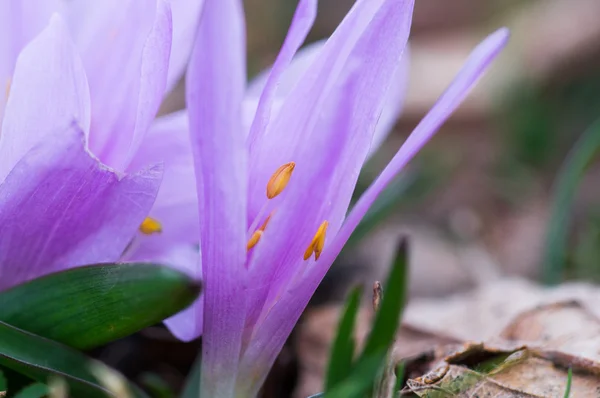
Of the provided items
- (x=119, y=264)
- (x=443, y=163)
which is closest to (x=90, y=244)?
(x=119, y=264)

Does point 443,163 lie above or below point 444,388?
above

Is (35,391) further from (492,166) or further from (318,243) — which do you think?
(492,166)

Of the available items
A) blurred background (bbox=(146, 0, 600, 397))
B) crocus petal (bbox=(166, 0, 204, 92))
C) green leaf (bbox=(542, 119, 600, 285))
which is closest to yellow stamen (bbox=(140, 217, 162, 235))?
crocus petal (bbox=(166, 0, 204, 92))

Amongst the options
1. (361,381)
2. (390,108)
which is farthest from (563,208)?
(361,381)

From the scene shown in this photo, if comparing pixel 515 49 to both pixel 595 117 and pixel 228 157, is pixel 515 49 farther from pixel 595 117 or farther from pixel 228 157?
pixel 228 157

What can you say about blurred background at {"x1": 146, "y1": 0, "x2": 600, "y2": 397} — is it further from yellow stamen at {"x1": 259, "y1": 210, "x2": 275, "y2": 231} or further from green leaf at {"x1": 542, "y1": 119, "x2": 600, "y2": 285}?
yellow stamen at {"x1": 259, "y1": 210, "x2": 275, "y2": 231}

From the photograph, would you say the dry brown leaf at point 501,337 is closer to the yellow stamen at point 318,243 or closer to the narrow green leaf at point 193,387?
the yellow stamen at point 318,243

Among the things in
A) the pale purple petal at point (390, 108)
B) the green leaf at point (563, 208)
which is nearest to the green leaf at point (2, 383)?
the pale purple petal at point (390, 108)

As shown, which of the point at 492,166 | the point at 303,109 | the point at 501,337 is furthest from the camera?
the point at 492,166
